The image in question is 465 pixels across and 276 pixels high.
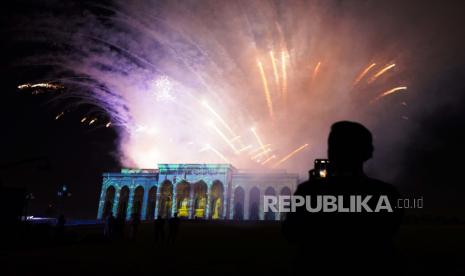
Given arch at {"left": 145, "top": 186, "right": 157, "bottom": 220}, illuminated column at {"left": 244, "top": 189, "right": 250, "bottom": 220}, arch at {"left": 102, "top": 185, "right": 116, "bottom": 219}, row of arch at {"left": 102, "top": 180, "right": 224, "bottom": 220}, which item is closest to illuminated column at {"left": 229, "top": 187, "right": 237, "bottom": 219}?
row of arch at {"left": 102, "top": 180, "right": 224, "bottom": 220}

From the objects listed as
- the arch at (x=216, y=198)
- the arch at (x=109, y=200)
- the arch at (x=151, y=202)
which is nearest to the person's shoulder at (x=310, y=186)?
the arch at (x=216, y=198)

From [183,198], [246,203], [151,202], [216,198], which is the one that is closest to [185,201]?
[183,198]

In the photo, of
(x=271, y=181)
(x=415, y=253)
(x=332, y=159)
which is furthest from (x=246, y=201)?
(x=332, y=159)

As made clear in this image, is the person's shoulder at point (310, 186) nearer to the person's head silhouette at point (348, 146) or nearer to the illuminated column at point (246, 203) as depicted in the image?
the person's head silhouette at point (348, 146)

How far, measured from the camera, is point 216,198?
70312 millimetres

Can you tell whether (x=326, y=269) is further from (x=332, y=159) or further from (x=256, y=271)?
(x=256, y=271)

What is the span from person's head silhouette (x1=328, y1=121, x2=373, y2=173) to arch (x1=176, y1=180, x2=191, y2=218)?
225ft

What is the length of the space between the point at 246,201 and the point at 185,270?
2247 inches

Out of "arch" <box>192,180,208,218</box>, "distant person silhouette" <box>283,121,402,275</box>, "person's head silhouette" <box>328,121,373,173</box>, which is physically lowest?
"distant person silhouette" <box>283,121,402,275</box>

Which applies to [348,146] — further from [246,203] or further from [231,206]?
[246,203]

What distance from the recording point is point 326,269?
1854 millimetres

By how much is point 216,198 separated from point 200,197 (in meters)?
3.47

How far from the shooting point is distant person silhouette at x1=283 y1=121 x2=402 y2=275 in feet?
6.16

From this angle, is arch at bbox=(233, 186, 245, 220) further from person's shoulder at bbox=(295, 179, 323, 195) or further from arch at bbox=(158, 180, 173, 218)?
person's shoulder at bbox=(295, 179, 323, 195)
